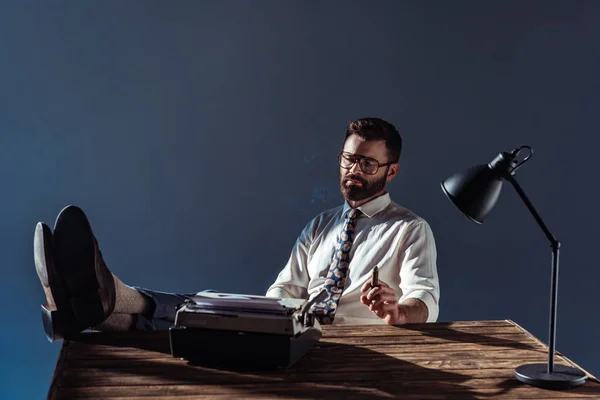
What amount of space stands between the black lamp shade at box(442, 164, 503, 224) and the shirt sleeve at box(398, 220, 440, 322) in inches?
33.2

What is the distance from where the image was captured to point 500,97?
147 inches

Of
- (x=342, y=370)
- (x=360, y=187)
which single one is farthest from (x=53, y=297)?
(x=360, y=187)

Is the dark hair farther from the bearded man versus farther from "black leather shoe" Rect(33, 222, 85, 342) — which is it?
"black leather shoe" Rect(33, 222, 85, 342)

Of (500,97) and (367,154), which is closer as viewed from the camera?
(367,154)

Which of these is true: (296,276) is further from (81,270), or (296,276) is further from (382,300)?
(81,270)

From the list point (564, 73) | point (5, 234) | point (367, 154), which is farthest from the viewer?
point (564, 73)

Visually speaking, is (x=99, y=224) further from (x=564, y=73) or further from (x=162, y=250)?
(x=564, y=73)

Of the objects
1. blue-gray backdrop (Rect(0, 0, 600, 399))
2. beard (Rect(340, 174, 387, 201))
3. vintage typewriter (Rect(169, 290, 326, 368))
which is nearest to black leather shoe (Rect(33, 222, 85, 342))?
vintage typewriter (Rect(169, 290, 326, 368))

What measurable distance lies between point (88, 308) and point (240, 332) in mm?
475

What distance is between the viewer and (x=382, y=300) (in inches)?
72.4

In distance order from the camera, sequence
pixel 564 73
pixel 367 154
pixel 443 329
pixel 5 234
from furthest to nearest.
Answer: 1. pixel 564 73
2. pixel 5 234
3. pixel 367 154
4. pixel 443 329

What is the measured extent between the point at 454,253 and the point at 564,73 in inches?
45.3

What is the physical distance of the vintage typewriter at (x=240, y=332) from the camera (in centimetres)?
144

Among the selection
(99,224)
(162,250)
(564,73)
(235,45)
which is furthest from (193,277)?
(564,73)
